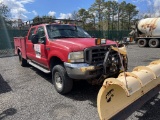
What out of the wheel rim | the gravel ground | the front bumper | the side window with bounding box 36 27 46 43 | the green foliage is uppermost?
the green foliage

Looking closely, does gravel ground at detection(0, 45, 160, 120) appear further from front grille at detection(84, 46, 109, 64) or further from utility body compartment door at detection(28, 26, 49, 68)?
front grille at detection(84, 46, 109, 64)

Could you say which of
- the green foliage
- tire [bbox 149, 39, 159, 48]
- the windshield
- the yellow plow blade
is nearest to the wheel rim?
the windshield

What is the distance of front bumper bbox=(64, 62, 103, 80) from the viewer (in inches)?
164

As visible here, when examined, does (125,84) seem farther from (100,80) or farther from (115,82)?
(100,80)

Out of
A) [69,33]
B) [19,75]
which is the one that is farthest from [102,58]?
[19,75]

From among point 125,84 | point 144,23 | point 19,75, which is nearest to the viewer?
point 125,84

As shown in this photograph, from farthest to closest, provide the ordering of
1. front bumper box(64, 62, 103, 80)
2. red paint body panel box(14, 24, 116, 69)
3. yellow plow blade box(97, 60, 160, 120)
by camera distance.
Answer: red paint body panel box(14, 24, 116, 69) < front bumper box(64, 62, 103, 80) < yellow plow blade box(97, 60, 160, 120)

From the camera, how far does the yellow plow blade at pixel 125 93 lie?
2873 mm

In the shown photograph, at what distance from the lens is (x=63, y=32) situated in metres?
5.77

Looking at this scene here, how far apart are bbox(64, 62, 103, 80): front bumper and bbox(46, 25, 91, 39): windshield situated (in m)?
1.55

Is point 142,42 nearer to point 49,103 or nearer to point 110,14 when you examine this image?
point 49,103

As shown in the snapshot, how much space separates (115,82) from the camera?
2.84 meters

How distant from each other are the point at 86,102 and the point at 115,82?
179 cm

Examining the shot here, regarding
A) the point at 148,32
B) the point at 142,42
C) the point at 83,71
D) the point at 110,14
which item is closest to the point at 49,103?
the point at 83,71
